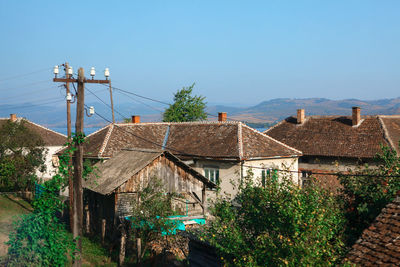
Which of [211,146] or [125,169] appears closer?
[125,169]

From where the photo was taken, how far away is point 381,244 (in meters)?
8.34

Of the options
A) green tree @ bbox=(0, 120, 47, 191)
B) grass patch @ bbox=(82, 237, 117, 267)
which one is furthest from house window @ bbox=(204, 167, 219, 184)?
green tree @ bbox=(0, 120, 47, 191)

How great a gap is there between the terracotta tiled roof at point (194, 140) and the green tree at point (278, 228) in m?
16.2

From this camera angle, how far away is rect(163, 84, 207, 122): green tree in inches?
2193

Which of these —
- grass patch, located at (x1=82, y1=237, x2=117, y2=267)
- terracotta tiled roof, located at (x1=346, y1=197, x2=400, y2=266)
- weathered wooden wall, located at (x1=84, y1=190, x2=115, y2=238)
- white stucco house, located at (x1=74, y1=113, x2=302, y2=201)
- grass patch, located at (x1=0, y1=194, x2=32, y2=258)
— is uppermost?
white stucco house, located at (x1=74, y1=113, x2=302, y2=201)

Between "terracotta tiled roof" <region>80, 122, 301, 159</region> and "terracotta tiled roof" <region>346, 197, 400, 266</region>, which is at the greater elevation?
"terracotta tiled roof" <region>80, 122, 301, 159</region>

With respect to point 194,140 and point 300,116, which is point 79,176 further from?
point 300,116

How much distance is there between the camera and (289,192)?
9625 millimetres

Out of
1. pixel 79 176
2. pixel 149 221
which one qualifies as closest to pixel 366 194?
pixel 149 221

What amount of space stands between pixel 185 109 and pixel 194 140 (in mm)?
25669

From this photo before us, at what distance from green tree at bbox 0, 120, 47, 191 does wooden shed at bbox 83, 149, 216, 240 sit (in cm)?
1079

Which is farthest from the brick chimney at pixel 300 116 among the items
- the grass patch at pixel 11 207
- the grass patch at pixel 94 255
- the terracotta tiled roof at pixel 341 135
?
the grass patch at pixel 94 255

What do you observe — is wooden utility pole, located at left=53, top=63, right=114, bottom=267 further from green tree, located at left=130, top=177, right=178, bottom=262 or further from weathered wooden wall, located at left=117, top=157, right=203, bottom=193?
weathered wooden wall, located at left=117, top=157, right=203, bottom=193

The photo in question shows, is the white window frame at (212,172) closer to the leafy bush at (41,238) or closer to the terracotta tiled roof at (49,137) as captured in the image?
the leafy bush at (41,238)
